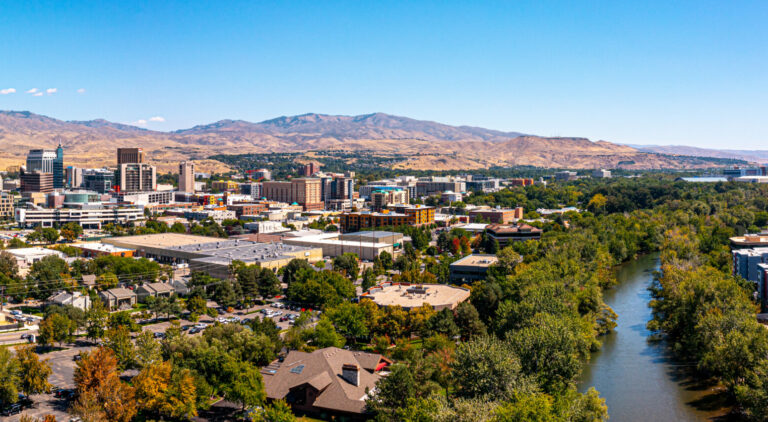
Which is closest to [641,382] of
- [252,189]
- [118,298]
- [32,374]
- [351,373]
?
[351,373]

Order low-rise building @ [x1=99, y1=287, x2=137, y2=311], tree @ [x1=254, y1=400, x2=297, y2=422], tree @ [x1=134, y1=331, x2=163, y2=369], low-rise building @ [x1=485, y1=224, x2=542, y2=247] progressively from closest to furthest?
tree @ [x1=254, y1=400, x2=297, y2=422] < tree @ [x1=134, y1=331, x2=163, y2=369] < low-rise building @ [x1=99, y1=287, x2=137, y2=311] < low-rise building @ [x1=485, y1=224, x2=542, y2=247]

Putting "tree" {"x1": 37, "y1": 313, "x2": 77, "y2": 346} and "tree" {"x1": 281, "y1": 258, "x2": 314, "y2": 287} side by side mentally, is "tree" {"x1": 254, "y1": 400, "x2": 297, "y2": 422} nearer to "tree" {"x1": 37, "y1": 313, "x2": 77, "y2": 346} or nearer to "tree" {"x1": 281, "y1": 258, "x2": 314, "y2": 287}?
"tree" {"x1": 37, "y1": 313, "x2": 77, "y2": 346}

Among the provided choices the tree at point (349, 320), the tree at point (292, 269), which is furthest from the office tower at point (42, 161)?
the tree at point (349, 320)

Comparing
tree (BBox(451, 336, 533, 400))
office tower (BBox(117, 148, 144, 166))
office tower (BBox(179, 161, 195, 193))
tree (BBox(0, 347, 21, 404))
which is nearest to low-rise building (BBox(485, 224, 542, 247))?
tree (BBox(451, 336, 533, 400))

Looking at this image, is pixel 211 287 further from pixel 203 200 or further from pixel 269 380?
pixel 203 200

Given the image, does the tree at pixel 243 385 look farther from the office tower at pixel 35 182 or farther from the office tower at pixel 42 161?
the office tower at pixel 42 161

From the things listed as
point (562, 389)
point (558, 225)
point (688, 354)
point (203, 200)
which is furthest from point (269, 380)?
point (203, 200)

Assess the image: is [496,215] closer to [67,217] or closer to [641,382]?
[67,217]
